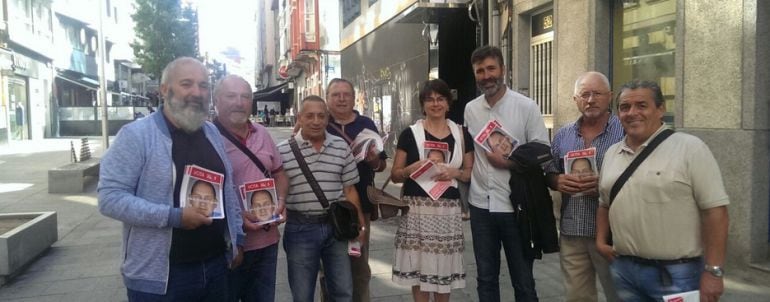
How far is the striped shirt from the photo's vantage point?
3.54 metres

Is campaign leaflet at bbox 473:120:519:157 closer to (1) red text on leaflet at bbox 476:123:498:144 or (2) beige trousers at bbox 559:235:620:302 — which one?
(1) red text on leaflet at bbox 476:123:498:144

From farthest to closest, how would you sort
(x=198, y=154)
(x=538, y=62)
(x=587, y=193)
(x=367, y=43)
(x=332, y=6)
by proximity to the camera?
(x=332, y=6) → (x=367, y=43) → (x=538, y=62) → (x=587, y=193) → (x=198, y=154)

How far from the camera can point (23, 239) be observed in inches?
234

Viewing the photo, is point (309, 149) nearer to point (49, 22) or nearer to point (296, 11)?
point (296, 11)

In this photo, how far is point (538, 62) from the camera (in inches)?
352

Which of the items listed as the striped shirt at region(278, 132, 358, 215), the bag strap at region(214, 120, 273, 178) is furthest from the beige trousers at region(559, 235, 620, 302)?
the bag strap at region(214, 120, 273, 178)

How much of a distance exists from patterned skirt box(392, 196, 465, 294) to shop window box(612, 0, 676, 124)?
3866mm

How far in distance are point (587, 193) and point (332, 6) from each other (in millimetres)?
23570

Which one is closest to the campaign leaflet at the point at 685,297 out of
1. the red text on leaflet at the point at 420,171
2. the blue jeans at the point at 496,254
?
the blue jeans at the point at 496,254

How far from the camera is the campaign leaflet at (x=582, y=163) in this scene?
10.8 ft

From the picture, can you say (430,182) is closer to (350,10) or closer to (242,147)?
(242,147)

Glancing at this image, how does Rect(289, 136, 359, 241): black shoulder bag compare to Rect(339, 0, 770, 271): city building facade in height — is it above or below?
below

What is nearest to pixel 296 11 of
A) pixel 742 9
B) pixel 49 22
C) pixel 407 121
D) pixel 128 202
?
pixel 49 22

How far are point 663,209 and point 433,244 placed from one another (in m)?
1.49
